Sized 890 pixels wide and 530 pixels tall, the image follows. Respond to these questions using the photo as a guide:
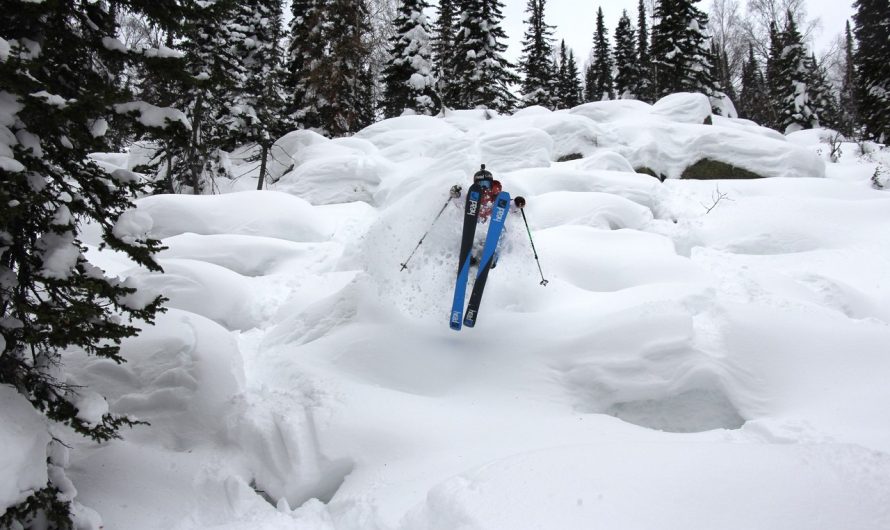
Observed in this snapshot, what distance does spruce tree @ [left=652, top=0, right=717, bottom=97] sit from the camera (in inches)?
1094

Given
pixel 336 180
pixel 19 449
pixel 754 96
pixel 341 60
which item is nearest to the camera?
pixel 19 449

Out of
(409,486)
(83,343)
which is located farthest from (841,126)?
(83,343)

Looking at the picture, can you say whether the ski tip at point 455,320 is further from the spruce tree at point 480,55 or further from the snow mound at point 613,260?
the spruce tree at point 480,55

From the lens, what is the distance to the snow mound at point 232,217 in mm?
11242

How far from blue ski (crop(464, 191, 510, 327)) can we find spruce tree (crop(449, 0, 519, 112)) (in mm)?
24322

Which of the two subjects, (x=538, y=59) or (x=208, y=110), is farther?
(x=538, y=59)

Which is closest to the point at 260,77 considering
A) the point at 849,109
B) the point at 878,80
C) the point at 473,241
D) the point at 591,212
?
the point at 591,212

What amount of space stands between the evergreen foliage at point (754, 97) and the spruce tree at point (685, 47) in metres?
11.0

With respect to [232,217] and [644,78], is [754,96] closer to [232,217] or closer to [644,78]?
[644,78]

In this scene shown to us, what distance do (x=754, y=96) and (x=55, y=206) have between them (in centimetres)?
4969

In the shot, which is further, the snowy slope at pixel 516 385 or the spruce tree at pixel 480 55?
the spruce tree at pixel 480 55

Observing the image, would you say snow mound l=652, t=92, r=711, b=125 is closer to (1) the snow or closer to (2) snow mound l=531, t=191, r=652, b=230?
(2) snow mound l=531, t=191, r=652, b=230

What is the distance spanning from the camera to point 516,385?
5633 millimetres

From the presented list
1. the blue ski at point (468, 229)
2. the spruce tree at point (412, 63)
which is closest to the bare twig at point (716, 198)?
the blue ski at point (468, 229)
